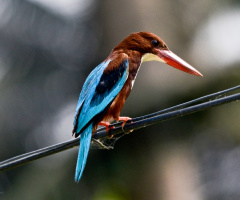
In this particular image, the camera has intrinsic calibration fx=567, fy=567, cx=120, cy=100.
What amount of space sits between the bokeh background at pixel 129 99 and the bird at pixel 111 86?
4465mm

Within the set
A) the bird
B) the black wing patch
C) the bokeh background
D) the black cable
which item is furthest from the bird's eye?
the bokeh background

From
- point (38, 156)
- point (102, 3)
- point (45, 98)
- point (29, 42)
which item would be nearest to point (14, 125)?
point (45, 98)

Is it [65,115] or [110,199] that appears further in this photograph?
[65,115]

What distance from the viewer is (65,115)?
11.0 m

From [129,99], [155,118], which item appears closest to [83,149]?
[155,118]

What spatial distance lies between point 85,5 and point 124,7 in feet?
4.20

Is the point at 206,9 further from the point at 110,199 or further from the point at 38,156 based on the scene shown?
the point at 38,156

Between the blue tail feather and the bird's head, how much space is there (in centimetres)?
101

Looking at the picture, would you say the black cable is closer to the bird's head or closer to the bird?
the bird

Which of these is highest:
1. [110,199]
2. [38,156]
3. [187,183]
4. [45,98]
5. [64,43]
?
[64,43]

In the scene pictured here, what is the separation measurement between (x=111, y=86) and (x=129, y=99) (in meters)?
5.69

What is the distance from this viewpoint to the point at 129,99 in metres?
9.66

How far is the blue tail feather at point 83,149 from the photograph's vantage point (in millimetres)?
3353

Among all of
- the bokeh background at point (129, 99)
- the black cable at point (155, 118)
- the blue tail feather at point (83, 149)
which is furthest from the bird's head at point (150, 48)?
the bokeh background at point (129, 99)
